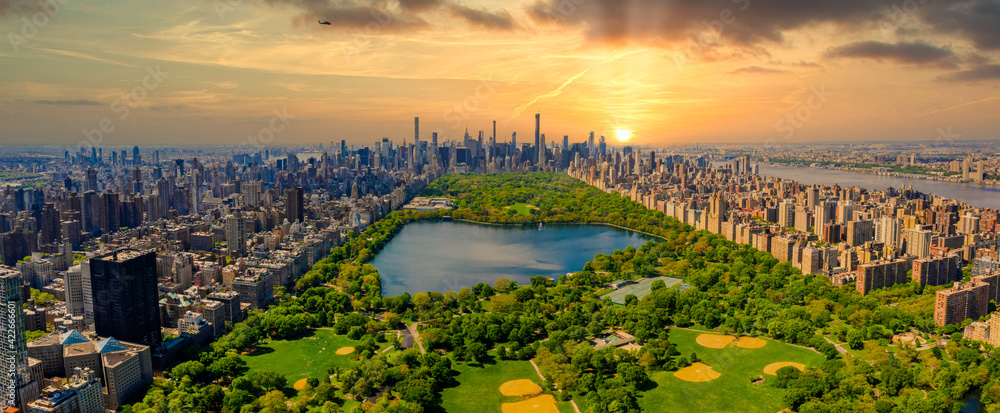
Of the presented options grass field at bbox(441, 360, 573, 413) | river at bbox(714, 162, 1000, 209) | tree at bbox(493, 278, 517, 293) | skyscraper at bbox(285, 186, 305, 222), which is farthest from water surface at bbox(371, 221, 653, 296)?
river at bbox(714, 162, 1000, 209)

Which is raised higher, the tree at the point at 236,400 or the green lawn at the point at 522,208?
the green lawn at the point at 522,208

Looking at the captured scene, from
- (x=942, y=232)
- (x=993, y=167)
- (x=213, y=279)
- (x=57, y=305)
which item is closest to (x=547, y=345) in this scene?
(x=213, y=279)

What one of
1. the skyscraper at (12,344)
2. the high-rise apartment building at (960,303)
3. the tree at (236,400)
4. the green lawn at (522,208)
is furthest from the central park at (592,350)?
the green lawn at (522,208)

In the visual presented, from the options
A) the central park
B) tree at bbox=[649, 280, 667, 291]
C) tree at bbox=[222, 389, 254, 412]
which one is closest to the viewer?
tree at bbox=[222, 389, 254, 412]

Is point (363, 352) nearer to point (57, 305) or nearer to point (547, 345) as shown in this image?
point (547, 345)

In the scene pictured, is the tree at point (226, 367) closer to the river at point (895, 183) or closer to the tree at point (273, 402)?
the tree at point (273, 402)

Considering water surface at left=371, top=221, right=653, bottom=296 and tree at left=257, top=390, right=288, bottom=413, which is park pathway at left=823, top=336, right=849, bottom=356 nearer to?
water surface at left=371, top=221, right=653, bottom=296

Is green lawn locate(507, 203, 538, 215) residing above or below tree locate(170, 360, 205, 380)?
above
